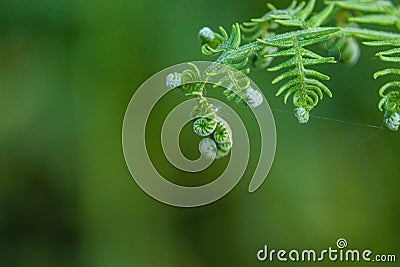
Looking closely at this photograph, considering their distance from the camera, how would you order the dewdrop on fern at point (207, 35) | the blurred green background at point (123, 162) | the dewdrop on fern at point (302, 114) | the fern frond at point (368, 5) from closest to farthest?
the dewdrop on fern at point (302, 114) < the dewdrop on fern at point (207, 35) < the fern frond at point (368, 5) < the blurred green background at point (123, 162)

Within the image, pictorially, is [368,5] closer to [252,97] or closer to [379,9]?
[379,9]

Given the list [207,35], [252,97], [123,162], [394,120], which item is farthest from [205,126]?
[123,162]

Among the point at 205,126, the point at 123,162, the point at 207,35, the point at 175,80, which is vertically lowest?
the point at 205,126

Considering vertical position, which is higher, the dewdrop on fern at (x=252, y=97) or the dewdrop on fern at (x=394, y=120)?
the dewdrop on fern at (x=252, y=97)

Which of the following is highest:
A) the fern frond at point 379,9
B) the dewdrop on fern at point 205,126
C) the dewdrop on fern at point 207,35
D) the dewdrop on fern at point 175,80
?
the fern frond at point 379,9

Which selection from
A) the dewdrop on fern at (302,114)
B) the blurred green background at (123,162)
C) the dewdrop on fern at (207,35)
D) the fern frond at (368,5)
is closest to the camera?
the dewdrop on fern at (302,114)

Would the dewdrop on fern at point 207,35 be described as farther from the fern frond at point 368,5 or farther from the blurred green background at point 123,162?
the blurred green background at point 123,162

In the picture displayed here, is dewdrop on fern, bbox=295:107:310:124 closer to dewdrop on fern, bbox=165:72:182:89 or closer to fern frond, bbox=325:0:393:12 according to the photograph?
dewdrop on fern, bbox=165:72:182:89

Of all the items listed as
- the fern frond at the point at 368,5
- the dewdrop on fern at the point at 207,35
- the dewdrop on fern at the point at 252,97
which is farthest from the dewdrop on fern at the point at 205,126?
the fern frond at the point at 368,5
